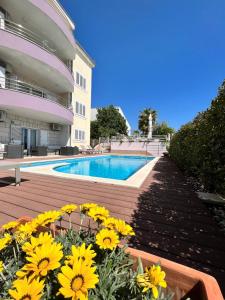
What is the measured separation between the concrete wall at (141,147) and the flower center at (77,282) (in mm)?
27135

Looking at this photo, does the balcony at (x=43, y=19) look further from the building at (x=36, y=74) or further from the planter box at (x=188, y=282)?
the planter box at (x=188, y=282)

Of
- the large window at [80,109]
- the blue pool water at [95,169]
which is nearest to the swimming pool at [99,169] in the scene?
the blue pool water at [95,169]

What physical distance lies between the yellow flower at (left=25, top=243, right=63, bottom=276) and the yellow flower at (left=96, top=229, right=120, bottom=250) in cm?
24

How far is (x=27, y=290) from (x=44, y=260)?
0.12m

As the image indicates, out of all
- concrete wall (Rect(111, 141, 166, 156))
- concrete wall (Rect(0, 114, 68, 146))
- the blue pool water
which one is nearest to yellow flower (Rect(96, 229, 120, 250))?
the blue pool water

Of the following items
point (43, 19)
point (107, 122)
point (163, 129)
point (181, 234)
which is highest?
point (43, 19)

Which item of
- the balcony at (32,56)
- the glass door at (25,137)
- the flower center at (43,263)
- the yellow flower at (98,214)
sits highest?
the balcony at (32,56)

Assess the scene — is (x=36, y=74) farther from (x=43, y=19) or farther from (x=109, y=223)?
(x=109, y=223)

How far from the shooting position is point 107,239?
0.95m

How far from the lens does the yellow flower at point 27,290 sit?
60 cm

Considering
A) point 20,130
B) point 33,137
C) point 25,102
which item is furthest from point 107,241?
point 33,137

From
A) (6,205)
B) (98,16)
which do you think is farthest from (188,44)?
(6,205)

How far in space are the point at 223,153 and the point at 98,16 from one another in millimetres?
14133

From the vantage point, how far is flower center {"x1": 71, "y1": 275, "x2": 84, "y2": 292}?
2.08 feet
